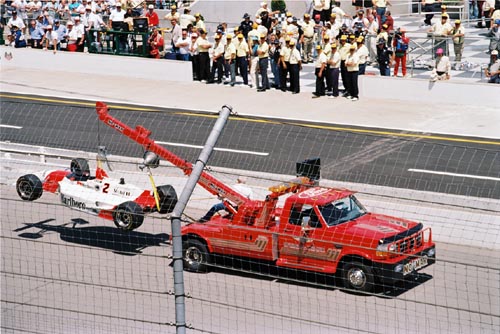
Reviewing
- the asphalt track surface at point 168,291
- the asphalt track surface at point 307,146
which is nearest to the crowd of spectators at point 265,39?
the asphalt track surface at point 307,146

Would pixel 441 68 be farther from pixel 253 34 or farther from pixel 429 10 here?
pixel 429 10

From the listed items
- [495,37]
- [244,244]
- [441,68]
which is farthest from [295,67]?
[244,244]

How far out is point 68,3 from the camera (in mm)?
36062

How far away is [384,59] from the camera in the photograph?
87.6 feet

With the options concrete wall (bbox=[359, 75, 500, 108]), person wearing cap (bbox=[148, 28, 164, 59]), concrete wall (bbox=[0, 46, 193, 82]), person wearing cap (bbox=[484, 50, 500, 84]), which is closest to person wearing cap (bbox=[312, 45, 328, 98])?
concrete wall (bbox=[359, 75, 500, 108])

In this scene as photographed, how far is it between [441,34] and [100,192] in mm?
15187

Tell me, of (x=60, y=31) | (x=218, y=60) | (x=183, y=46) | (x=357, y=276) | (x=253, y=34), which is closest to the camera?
(x=357, y=276)

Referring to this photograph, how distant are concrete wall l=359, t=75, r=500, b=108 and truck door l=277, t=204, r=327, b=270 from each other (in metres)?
12.9

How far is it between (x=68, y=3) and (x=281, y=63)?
12.1 meters

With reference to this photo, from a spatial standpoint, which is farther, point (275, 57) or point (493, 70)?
point (275, 57)

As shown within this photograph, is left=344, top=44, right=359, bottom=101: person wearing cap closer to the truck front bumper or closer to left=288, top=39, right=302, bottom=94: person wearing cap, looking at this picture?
left=288, top=39, right=302, bottom=94: person wearing cap

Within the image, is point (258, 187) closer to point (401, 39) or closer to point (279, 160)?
point (279, 160)

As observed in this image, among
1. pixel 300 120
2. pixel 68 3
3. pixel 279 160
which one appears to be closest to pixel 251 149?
pixel 279 160

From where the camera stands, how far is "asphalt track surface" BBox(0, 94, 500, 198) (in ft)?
60.8
